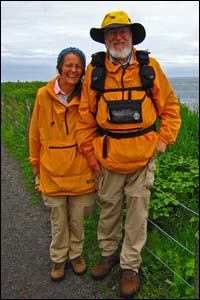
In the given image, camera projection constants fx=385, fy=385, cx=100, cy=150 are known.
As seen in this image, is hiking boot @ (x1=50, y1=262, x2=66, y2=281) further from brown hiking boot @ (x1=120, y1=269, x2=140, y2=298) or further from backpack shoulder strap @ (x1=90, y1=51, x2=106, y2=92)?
backpack shoulder strap @ (x1=90, y1=51, x2=106, y2=92)

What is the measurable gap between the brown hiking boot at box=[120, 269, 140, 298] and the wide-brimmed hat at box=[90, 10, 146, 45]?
1.74 metres

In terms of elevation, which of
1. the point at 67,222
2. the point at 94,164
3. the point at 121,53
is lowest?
the point at 67,222

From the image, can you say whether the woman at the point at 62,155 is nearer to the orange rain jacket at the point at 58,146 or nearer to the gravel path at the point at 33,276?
the orange rain jacket at the point at 58,146

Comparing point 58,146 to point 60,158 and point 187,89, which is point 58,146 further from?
point 187,89

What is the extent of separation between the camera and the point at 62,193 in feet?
9.69

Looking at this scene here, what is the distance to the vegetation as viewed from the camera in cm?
289

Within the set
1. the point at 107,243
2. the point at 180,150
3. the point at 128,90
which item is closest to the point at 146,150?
the point at 128,90

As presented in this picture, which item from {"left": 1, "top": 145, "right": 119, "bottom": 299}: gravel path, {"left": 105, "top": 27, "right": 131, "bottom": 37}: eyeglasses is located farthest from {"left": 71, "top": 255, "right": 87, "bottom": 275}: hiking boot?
{"left": 105, "top": 27, "right": 131, "bottom": 37}: eyeglasses

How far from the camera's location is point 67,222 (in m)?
3.12

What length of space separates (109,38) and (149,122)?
2.14ft

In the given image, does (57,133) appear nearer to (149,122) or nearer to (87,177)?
(87,177)

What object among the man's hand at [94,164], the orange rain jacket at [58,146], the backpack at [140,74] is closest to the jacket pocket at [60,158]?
the orange rain jacket at [58,146]

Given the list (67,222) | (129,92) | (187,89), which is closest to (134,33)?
(129,92)

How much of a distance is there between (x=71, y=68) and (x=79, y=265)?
1619 millimetres
